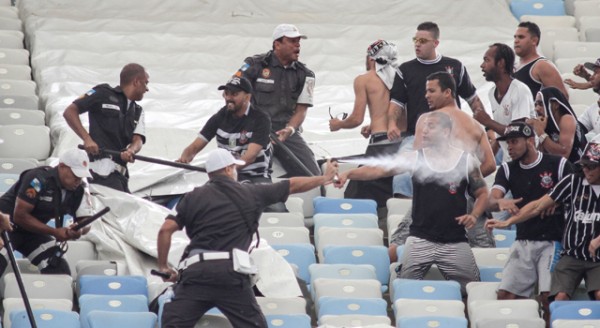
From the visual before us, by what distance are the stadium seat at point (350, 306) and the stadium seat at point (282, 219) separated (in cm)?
168

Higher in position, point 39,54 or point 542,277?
point 39,54

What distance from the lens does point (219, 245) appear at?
34.9ft

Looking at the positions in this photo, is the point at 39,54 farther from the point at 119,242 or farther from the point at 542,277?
the point at 542,277

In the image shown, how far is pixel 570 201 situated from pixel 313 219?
7.62 feet

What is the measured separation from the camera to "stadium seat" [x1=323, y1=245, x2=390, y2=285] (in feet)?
39.7

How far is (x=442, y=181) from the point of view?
11.8m

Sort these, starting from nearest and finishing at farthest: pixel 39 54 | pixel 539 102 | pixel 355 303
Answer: pixel 355 303, pixel 539 102, pixel 39 54

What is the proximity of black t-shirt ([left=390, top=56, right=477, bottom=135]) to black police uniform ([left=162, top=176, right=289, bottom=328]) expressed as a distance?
2.56 m

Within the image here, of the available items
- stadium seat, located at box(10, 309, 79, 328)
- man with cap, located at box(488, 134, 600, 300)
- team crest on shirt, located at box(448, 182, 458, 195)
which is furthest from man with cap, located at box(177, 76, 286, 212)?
stadium seat, located at box(10, 309, 79, 328)

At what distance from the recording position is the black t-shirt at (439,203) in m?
11.7

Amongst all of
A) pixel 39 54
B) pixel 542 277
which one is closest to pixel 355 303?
pixel 542 277

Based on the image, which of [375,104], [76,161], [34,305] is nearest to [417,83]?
[375,104]

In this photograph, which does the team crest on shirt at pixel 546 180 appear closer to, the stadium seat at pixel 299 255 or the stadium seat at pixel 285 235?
the stadium seat at pixel 299 255

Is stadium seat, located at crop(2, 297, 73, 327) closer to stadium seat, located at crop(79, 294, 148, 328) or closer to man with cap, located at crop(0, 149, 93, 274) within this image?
stadium seat, located at crop(79, 294, 148, 328)
